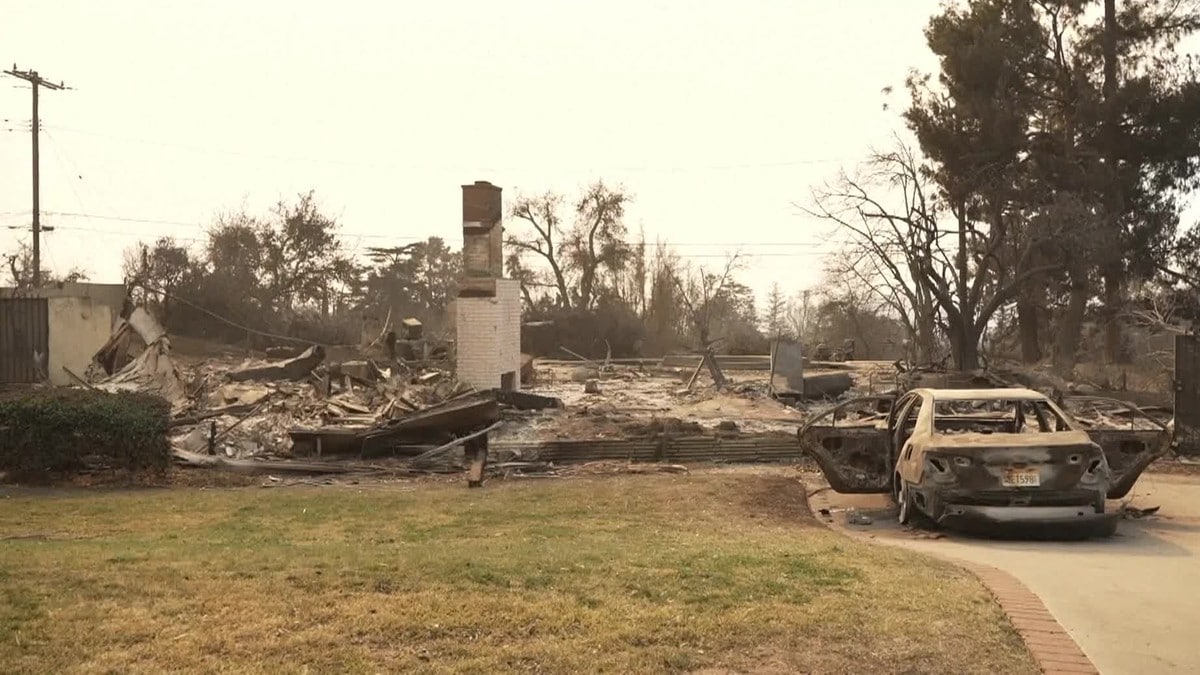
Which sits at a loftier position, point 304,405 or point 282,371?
point 282,371

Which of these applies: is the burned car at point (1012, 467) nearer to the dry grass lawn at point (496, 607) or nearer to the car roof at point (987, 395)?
the car roof at point (987, 395)

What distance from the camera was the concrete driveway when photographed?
4691 millimetres

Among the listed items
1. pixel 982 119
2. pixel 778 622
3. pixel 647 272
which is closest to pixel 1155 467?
pixel 778 622

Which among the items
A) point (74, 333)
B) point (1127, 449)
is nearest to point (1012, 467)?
point (1127, 449)

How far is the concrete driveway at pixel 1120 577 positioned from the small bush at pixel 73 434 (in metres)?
9.87

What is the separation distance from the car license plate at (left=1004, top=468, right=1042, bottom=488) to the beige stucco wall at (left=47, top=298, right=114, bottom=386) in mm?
20212

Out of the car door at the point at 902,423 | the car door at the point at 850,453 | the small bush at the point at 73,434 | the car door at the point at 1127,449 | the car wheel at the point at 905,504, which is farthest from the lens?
the small bush at the point at 73,434

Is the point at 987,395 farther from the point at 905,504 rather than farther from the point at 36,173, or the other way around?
the point at 36,173

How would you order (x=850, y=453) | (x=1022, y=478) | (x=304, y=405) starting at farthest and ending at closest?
(x=304, y=405)
(x=850, y=453)
(x=1022, y=478)

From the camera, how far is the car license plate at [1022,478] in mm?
8273

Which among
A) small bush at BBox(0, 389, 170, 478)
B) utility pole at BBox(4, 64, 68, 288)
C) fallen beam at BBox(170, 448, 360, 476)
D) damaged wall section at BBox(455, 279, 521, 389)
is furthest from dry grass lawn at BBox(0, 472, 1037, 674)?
utility pole at BBox(4, 64, 68, 288)

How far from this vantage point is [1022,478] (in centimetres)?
827

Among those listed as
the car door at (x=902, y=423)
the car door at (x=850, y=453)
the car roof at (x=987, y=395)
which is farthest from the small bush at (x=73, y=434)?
the car roof at (x=987, y=395)

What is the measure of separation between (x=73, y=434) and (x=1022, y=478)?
12381mm
